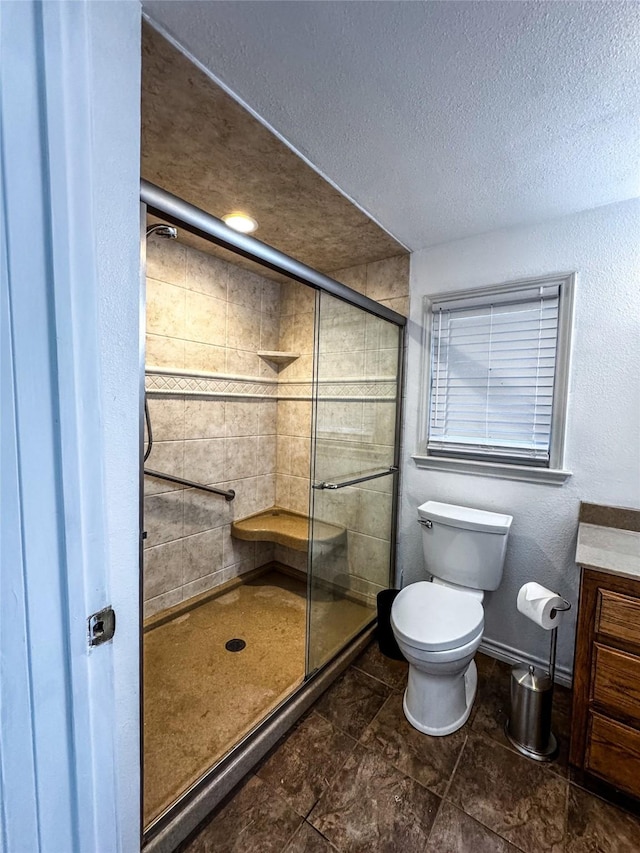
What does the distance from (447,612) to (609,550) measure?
2.19 feet

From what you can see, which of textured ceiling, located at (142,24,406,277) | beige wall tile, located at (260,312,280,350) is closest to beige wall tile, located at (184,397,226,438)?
beige wall tile, located at (260,312,280,350)

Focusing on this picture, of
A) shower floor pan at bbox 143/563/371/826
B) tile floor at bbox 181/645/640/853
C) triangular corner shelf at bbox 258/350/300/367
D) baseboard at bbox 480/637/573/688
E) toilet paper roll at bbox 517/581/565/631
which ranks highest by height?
triangular corner shelf at bbox 258/350/300/367

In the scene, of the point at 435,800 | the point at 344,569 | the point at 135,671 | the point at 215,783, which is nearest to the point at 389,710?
the point at 435,800

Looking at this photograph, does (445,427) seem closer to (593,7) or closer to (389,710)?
(389,710)

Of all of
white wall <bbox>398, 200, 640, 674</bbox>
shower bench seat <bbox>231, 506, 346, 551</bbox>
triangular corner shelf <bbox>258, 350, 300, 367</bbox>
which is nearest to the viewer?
white wall <bbox>398, 200, 640, 674</bbox>

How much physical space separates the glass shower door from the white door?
1.18 m

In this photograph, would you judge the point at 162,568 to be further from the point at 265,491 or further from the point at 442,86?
the point at 442,86

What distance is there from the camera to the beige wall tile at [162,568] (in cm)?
206

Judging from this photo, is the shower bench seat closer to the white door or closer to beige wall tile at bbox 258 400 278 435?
beige wall tile at bbox 258 400 278 435

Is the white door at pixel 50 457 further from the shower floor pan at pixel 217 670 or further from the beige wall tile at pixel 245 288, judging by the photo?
the beige wall tile at pixel 245 288

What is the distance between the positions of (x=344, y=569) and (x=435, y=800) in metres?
0.92

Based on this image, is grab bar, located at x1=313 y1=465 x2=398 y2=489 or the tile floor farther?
grab bar, located at x1=313 y1=465 x2=398 y2=489

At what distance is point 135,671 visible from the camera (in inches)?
33.8

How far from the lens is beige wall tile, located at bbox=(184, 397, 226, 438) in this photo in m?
2.25
